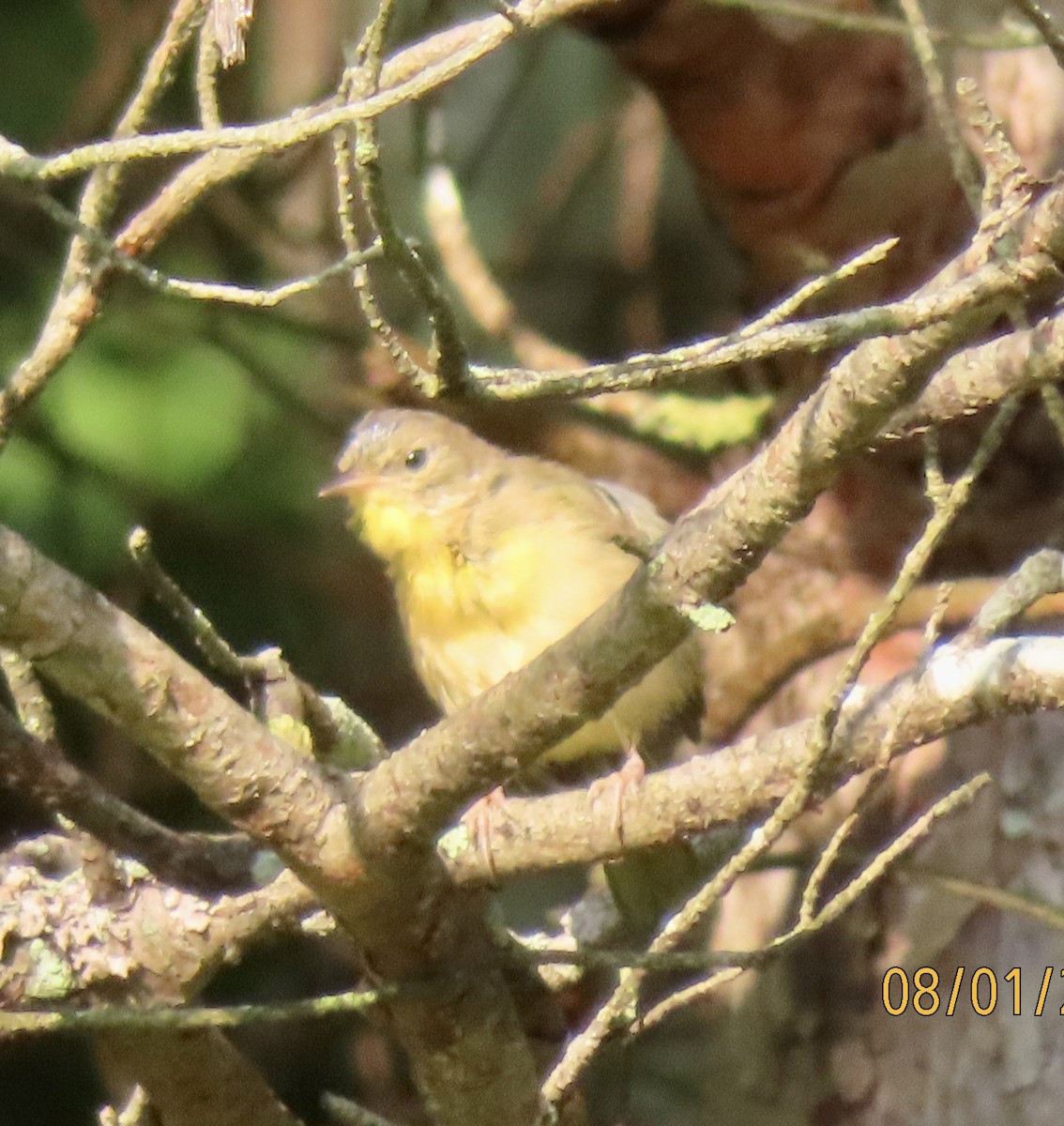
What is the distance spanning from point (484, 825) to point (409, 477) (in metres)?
1.27

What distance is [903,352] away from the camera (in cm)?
127

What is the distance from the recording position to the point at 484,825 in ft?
6.38

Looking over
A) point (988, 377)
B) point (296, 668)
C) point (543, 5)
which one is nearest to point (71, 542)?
point (296, 668)

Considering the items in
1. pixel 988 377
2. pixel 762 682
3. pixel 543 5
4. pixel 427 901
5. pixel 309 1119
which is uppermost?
pixel 543 5

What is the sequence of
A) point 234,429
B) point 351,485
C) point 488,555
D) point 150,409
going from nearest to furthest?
point 488,555 → point 351,485 → point 150,409 → point 234,429

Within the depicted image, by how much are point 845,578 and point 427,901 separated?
2142 mm

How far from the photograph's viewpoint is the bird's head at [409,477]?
3002 mm

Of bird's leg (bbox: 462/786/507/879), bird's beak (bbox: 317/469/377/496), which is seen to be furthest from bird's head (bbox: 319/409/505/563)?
bird's leg (bbox: 462/786/507/879)

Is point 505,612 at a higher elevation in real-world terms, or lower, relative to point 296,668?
higher

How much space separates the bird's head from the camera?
3.00 meters

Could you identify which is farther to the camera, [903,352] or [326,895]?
[326,895]

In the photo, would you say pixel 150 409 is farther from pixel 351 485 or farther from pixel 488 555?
pixel 488 555

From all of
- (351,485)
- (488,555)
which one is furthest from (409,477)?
(488,555)

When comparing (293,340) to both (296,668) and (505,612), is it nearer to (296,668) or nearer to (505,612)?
(296,668)
